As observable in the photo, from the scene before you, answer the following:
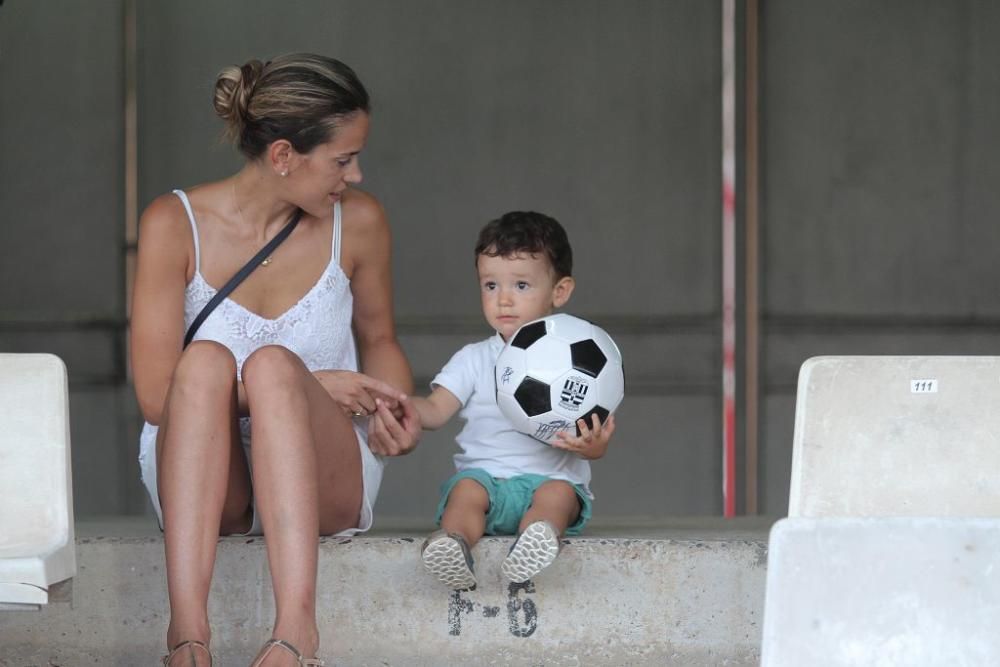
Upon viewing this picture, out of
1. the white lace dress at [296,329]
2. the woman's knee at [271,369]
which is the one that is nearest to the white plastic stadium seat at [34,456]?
the woman's knee at [271,369]

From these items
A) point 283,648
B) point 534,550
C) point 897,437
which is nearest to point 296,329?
point 534,550

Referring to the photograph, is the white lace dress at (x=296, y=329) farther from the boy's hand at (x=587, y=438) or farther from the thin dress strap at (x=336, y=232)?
the boy's hand at (x=587, y=438)

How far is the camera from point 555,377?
8.50 ft

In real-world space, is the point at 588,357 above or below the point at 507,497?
above

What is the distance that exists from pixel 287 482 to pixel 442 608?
0.56 m

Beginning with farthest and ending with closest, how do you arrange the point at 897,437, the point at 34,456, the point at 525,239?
1. the point at 525,239
2. the point at 34,456
3. the point at 897,437

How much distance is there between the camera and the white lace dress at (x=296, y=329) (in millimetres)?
2641

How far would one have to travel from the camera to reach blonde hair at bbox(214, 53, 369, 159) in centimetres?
255

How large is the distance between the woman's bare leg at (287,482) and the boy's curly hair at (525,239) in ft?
2.00

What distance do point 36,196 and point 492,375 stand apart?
3736 millimetres

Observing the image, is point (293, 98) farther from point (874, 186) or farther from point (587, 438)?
point (874, 186)

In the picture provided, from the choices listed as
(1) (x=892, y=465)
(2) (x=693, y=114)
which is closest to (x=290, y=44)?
(2) (x=693, y=114)

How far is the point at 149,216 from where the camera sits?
8.62ft

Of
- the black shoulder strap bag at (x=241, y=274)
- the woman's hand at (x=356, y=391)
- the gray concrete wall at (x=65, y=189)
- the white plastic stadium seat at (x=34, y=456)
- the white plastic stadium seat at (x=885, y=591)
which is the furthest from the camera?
the gray concrete wall at (x=65, y=189)
